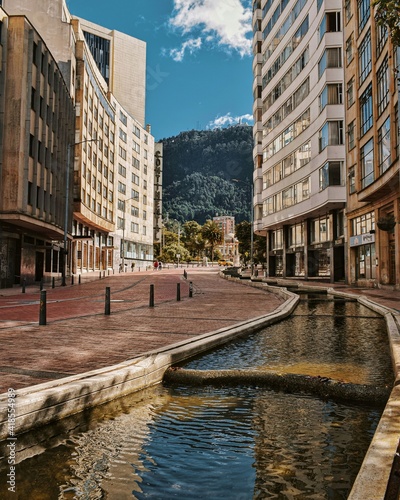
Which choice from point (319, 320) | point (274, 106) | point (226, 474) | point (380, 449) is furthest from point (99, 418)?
point (274, 106)

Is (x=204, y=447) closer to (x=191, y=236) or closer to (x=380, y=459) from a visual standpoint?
(x=380, y=459)

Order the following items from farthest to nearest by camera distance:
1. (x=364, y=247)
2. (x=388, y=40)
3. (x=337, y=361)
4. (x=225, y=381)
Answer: (x=364, y=247) < (x=388, y=40) < (x=337, y=361) < (x=225, y=381)

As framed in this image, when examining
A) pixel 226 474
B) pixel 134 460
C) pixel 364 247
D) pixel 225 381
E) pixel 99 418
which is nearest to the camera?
pixel 226 474

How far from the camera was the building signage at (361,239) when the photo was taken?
29.7 meters

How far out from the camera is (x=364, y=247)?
31.9 metres

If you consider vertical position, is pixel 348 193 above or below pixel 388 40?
below

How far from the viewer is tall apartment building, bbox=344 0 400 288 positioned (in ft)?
82.9

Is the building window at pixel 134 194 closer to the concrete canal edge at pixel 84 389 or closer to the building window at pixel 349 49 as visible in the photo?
the building window at pixel 349 49

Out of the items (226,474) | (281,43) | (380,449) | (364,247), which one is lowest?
(226,474)

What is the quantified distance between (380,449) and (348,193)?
1307 inches

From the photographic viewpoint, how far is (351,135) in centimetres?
3378

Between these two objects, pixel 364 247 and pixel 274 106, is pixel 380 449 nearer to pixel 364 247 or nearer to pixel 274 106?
pixel 364 247

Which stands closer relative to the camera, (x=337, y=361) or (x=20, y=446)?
(x=20, y=446)

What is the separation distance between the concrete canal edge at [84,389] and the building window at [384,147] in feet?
73.3
